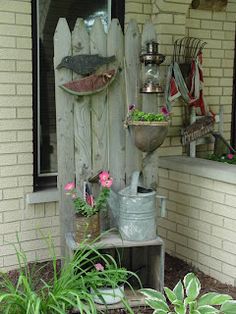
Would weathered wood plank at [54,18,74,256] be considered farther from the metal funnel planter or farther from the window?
the window

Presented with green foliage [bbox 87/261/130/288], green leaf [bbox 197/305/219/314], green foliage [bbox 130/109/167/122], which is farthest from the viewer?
green foliage [bbox 130/109/167/122]

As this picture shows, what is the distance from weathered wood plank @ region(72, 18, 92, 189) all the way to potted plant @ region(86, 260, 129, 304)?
642mm

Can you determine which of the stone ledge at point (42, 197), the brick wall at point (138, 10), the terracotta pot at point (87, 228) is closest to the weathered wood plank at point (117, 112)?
the terracotta pot at point (87, 228)

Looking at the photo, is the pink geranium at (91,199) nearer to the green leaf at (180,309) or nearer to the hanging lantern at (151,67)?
the hanging lantern at (151,67)

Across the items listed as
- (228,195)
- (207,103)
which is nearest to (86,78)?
(228,195)

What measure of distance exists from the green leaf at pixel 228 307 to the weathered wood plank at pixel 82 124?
1.26 m

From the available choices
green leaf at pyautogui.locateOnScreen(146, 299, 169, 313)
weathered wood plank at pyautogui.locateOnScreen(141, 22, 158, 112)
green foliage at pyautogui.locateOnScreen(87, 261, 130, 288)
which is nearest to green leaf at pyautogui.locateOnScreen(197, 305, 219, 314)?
green leaf at pyautogui.locateOnScreen(146, 299, 169, 313)

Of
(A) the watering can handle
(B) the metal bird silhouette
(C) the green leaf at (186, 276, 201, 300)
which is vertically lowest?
(C) the green leaf at (186, 276, 201, 300)

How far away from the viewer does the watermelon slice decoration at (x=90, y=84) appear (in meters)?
3.06

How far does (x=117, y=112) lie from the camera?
3238 millimetres

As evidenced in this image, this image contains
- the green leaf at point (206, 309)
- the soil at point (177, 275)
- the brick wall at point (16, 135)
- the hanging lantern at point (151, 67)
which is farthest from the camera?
the brick wall at point (16, 135)

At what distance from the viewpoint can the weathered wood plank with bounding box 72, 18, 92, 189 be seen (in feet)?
10.1

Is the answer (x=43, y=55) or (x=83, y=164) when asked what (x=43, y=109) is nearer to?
(x=43, y=55)

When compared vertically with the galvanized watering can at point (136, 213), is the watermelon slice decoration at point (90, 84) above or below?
above
